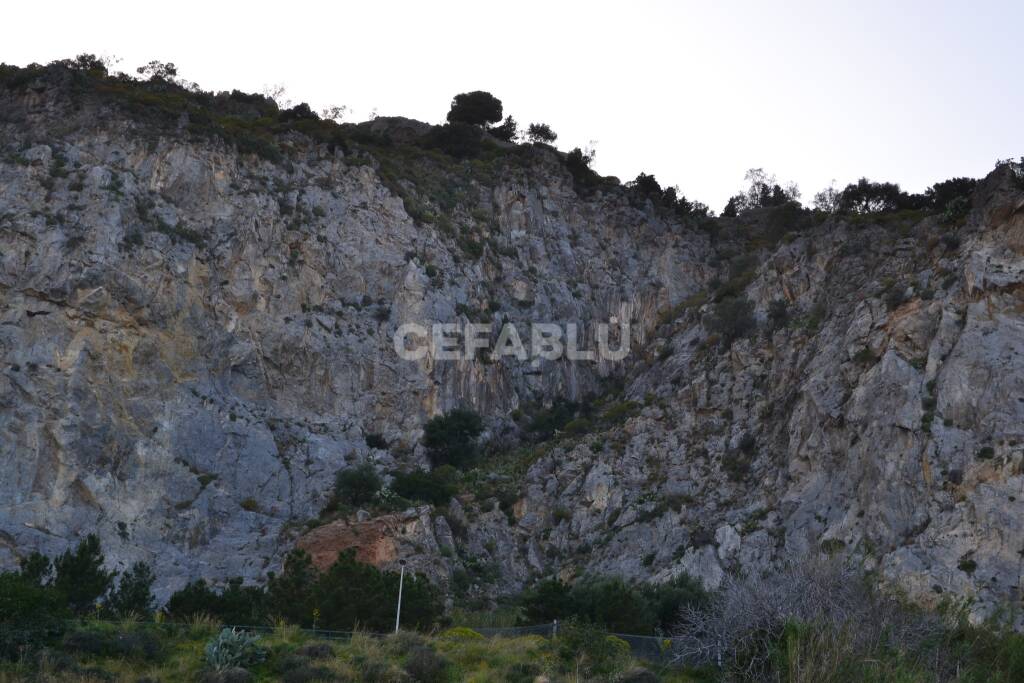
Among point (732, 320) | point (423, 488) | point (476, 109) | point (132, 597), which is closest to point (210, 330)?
point (423, 488)

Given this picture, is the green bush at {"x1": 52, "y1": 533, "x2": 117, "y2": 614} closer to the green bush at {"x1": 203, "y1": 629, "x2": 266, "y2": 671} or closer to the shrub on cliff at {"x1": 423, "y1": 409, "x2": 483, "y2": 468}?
the green bush at {"x1": 203, "y1": 629, "x2": 266, "y2": 671}

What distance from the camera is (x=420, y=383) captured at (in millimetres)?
47719

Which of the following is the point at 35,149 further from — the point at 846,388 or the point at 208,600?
the point at 846,388

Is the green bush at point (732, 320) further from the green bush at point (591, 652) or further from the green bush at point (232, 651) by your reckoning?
the green bush at point (232, 651)

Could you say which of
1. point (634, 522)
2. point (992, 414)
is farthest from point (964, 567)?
point (634, 522)

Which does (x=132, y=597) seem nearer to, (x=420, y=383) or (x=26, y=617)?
(x=26, y=617)

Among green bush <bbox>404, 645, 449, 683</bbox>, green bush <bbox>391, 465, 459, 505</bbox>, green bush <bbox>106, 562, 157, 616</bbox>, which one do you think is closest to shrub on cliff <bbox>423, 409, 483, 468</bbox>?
green bush <bbox>391, 465, 459, 505</bbox>

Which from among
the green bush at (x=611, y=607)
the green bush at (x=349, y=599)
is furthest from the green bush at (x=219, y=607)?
the green bush at (x=611, y=607)

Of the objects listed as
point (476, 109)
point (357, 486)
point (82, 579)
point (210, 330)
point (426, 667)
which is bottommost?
point (426, 667)

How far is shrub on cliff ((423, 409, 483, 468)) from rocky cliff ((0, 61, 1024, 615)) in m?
0.84

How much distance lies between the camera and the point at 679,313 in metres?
56.0

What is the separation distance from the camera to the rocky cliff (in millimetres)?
36250

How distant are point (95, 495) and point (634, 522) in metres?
19.2

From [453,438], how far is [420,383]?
3.08m
